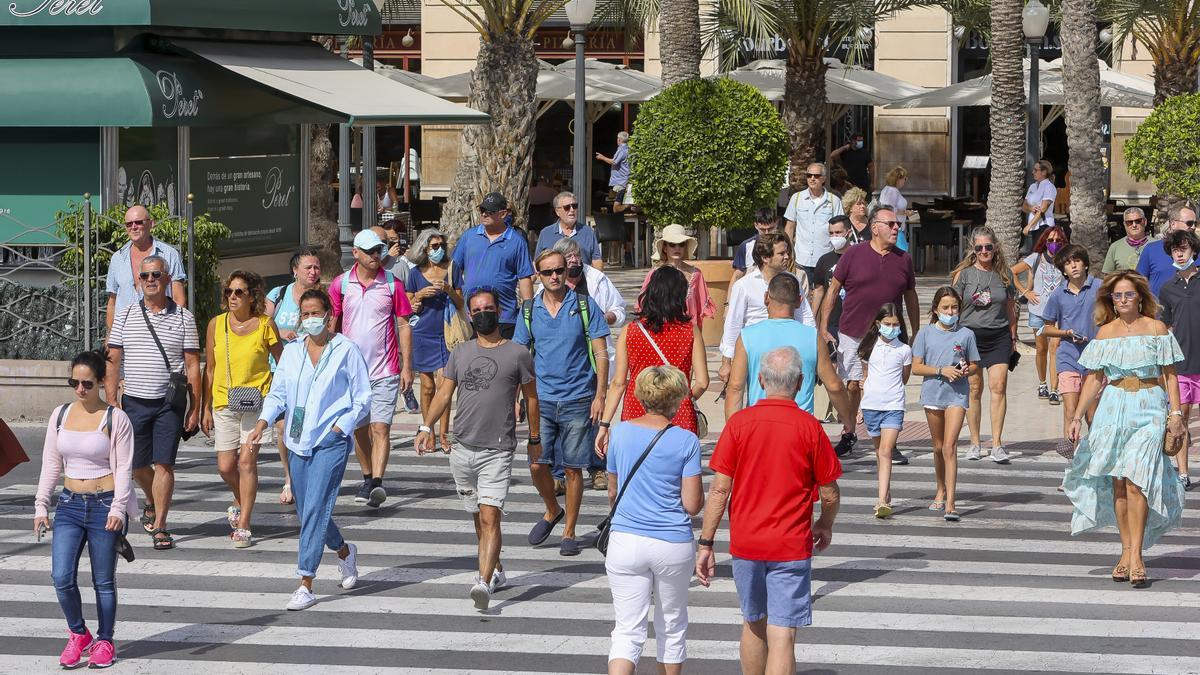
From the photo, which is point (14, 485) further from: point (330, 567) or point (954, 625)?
point (954, 625)

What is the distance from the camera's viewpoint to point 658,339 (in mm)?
10617

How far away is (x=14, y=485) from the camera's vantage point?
13.3 metres

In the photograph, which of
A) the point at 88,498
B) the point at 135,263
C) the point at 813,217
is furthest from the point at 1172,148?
the point at 88,498

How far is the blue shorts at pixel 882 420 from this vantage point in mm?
12156

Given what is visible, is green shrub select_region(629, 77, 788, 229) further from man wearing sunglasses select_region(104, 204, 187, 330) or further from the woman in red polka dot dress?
the woman in red polka dot dress

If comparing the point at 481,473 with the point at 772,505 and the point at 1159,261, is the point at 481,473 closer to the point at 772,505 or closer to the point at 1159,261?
the point at 772,505

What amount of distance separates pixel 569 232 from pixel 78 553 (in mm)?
6805

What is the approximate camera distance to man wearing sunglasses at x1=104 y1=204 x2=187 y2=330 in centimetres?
1263

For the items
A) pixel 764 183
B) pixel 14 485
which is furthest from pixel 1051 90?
pixel 14 485

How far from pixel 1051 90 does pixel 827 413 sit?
1543cm

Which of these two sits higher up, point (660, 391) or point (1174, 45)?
point (1174, 45)

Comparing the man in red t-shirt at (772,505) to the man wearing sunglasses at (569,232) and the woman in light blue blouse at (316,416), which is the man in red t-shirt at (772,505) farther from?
the man wearing sunglasses at (569,232)

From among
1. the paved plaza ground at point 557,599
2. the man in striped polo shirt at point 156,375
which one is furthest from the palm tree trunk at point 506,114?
the man in striped polo shirt at point 156,375

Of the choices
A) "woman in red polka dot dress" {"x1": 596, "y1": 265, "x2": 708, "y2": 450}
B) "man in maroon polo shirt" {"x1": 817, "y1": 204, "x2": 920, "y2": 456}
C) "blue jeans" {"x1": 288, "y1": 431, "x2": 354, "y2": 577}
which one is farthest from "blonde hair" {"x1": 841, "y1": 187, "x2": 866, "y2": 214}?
"blue jeans" {"x1": 288, "y1": 431, "x2": 354, "y2": 577}
